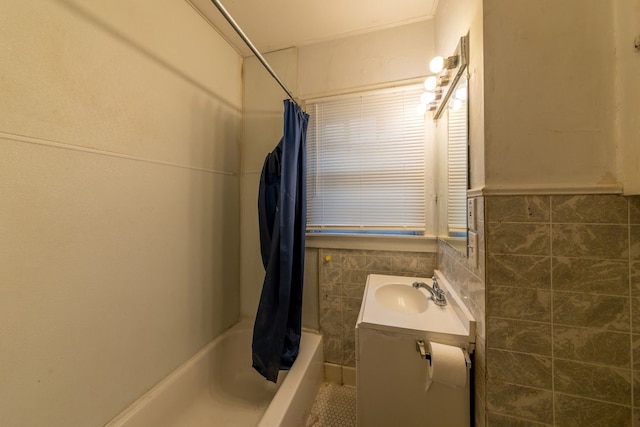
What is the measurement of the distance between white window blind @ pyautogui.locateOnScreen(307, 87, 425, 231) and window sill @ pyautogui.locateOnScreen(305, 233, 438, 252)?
0.07m

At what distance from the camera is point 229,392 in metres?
1.45

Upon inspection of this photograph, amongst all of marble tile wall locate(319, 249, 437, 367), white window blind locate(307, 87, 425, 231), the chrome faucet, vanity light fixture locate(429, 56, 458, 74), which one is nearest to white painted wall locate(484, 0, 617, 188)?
vanity light fixture locate(429, 56, 458, 74)

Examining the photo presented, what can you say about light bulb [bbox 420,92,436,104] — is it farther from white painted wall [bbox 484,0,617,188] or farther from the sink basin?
the sink basin

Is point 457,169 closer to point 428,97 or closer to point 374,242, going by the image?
point 428,97

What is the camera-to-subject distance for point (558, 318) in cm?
69

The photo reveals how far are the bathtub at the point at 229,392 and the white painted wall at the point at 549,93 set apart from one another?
1348 millimetres

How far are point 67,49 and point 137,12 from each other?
1.46 feet

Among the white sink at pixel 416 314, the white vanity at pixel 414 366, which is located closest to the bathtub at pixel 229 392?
the white vanity at pixel 414 366

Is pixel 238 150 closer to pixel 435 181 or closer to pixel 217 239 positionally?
pixel 217 239

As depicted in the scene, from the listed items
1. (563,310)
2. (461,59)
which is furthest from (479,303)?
(461,59)

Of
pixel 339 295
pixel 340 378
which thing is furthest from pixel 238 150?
pixel 340 378

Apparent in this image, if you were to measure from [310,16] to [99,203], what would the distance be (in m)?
1.62

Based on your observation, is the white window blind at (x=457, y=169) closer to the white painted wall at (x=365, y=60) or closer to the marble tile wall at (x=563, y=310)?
the marble tile wall at (x=563, y=310)

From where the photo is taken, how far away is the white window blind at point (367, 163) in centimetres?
149
